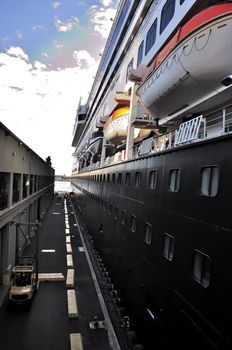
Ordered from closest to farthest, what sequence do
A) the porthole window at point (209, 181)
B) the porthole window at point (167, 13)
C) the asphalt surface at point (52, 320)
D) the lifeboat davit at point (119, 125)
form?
the porthole window at point (209, 181), the asphalt surface at point (52, 320), the porthole window at point (167, 13), the lifeboat davit at point (119, 125)

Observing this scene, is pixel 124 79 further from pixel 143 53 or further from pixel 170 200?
pixel 170 200

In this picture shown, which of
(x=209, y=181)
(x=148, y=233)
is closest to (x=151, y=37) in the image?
(x=148, y=233)

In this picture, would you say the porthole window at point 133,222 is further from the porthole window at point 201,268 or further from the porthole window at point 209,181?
the porthole window at point 209,181

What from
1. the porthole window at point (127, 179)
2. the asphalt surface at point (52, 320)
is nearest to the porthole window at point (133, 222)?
the porthole window at point (127, 179)

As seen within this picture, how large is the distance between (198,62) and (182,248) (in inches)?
217

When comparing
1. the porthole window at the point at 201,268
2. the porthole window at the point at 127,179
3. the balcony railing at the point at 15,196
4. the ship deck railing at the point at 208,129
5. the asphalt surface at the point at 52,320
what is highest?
the ship deck railing at the point at 208,129

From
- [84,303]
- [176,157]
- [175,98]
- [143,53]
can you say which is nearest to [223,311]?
[176,157]

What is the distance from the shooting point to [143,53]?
18516 mm

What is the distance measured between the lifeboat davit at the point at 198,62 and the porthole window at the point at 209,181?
3228 millimetres

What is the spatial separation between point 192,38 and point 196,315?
305 inches

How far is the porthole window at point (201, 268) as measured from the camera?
7.09 metres

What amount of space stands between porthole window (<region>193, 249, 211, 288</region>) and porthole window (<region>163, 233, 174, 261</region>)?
4.77 ft

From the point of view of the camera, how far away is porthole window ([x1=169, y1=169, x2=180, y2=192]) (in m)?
9.29

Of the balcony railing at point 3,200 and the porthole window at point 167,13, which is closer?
the porthole window at point 167,13
